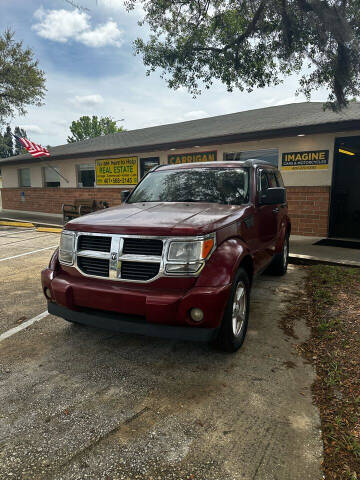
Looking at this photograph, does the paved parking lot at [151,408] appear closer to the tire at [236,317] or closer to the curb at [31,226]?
the tire at [236,317]

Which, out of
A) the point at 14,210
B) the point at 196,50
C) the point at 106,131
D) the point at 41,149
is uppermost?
the point at 106,131

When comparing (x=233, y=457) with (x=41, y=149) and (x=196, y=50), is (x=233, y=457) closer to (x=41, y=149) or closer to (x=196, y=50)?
(x=196, y=50)

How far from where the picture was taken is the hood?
9.02 feet

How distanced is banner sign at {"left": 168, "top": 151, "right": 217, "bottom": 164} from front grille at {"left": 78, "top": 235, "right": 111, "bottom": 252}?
31.6 feet

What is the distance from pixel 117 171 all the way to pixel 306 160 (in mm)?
8696

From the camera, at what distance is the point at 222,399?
249 cm

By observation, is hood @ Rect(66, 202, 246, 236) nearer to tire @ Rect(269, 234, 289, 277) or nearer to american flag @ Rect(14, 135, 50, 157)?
tire @ Rect(269, 234, 289, 277)

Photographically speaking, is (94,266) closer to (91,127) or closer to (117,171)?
(117,171)

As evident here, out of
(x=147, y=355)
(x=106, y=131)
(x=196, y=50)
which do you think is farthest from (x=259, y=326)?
(x=106, y=131)

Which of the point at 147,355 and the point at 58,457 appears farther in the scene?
the point at 147,355

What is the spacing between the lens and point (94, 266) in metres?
3.01

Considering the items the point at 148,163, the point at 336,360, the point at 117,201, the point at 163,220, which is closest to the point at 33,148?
the point at 117,201

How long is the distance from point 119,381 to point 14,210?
21.3 metres

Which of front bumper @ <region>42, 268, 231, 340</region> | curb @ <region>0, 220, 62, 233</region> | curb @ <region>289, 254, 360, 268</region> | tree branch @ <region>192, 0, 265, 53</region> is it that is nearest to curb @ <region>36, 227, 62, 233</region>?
curb @ <region>0, 220, 62, 233</region>
